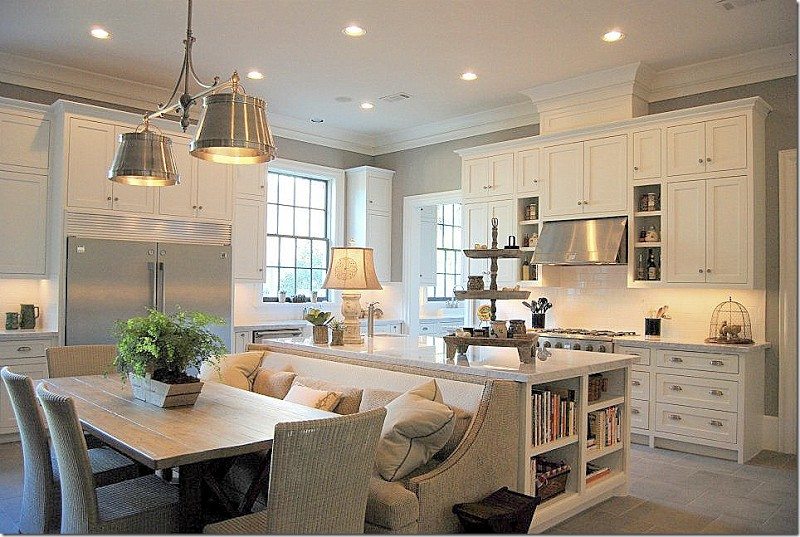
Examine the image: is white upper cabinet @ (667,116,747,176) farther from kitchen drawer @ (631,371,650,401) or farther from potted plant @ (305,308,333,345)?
potted plant @ (305,308,333,345)

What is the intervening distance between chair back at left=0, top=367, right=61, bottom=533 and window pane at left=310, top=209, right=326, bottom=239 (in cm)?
510

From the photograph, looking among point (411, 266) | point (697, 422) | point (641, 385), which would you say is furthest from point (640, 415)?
point (411, 266)

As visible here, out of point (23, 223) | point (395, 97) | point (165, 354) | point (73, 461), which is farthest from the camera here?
point (395, 97)

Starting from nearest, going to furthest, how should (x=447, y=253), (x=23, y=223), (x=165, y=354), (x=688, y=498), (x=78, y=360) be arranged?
(x=165, y=354) < (x=688, y=498) < (x=78, y=360) < (x=23, y=223) < (x=447, y=253)

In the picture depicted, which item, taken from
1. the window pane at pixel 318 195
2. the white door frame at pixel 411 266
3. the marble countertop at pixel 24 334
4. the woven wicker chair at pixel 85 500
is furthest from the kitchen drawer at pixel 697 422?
the marble countertop at pixel 24 334

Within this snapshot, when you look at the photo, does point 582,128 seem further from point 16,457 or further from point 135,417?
point 16,457

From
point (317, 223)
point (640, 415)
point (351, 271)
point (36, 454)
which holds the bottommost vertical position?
point (640, 415)

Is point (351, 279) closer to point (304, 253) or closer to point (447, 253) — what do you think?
point (304, 253)

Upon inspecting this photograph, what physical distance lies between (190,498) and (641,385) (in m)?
3.82

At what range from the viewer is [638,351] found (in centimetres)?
518

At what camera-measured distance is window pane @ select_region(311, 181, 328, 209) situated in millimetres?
7790

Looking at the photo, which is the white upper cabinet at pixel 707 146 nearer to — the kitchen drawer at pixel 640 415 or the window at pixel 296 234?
the kitchen drawer at pixel 640 415

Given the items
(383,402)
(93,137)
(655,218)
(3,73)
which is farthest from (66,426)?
(655,218)

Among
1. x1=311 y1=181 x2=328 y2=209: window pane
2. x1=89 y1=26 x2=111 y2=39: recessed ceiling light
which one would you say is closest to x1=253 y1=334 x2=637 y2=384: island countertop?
x1=89 y1=26 x2=111 y2=39: recessed ceiling light
